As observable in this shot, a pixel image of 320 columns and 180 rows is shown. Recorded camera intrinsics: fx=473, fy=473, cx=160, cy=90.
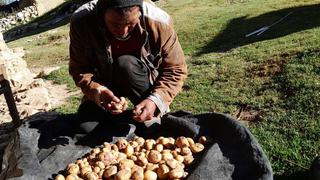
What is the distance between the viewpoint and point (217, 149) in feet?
8.70

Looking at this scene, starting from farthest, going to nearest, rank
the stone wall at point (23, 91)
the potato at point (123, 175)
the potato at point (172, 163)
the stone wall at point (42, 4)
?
the stone wall at point (42, 4), the stone wall at point (23, 91), the potato at point (172, 163), the potato at point (123, 175)

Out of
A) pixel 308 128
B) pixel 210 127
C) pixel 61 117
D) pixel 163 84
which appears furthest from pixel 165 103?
pixel 308 128

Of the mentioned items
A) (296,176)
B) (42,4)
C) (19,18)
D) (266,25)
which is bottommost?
(19,18)

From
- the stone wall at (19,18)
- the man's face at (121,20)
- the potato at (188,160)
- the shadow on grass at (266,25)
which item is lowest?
the stone wall at (19,18)

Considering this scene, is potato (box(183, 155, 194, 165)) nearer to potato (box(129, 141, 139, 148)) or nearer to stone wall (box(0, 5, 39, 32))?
potato (box(129, 141, 139, 148))

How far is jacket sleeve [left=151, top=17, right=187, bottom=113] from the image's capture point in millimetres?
3012

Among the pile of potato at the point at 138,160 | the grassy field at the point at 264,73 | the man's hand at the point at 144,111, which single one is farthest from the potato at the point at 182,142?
the grassy field at the point at 264,73

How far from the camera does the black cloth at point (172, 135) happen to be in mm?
2516

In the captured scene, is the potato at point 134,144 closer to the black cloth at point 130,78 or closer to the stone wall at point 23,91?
the black cloth at point 130,78

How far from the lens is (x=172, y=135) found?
3.12 m

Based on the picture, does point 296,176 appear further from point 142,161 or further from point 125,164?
point 125,164

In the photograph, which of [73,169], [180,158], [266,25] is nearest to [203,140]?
[180,158]

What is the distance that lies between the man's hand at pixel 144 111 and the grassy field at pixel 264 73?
0.99 m

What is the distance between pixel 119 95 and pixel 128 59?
31 cm
